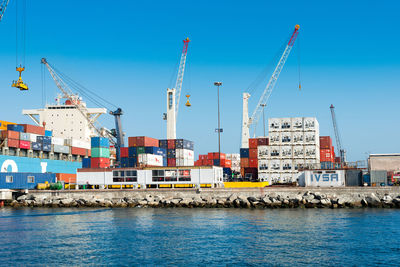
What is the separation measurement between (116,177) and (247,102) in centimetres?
6771

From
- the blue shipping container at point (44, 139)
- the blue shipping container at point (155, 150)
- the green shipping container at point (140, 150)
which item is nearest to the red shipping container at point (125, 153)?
the green shipping container at point (140, 150)

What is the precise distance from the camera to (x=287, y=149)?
93.8 metres

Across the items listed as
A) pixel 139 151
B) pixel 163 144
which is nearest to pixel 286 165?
pixel 139 151

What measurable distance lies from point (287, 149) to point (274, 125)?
19.7ft

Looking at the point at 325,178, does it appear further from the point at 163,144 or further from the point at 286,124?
the point at 163,144

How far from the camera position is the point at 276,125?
95.0 meters

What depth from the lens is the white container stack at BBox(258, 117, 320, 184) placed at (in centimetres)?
9312

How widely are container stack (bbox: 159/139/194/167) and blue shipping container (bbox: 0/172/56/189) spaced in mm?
34220

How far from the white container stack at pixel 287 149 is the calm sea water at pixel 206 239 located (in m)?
37.4

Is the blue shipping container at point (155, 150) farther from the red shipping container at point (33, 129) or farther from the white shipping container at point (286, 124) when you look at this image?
the white shipping container at point (286, 124)

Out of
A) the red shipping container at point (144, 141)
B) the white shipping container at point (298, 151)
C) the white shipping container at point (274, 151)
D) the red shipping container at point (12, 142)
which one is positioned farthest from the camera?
the red shipping container at point (144, 141)

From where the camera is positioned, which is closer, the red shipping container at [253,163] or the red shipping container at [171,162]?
the red shipping container at [253,163]

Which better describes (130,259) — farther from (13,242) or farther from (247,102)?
(247,102)

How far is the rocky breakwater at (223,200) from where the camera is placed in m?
63.9
